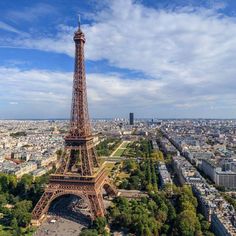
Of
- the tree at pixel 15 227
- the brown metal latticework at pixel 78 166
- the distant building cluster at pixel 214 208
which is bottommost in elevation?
the tree at pixel 15 227

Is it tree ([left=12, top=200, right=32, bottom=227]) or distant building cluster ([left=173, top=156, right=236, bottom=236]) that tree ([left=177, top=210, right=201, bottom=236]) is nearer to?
distant building cluster ([left=173, top=156, right=236, bottom=236])

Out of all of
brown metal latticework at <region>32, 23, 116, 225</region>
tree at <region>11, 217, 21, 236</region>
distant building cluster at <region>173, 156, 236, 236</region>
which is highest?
brown metal latticework at <region>32, 23, 116, 225</region>

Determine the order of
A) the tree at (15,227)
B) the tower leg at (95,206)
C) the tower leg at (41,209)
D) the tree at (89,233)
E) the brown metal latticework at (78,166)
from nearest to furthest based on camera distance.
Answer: the tree at (89,233) → the tree at (15,227) → the tower leg at (95,206) → the tower leg at (41,209) → the brown metal latticework at (78,166)

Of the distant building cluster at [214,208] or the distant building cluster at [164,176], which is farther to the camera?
the distant building cluster at [164,176]

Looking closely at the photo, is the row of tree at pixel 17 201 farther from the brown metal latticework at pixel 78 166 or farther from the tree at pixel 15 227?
the brown metal latticework at pixel 78 166

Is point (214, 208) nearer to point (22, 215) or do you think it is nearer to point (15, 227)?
point (22, 215)

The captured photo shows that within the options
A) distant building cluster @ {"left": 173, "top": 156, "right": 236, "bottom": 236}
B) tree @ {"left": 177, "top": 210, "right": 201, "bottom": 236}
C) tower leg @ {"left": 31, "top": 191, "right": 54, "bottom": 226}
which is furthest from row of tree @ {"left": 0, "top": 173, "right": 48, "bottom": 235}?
distant building cluster @ {"left": 173, "top": 156, "right": 236, "bottom": 236}

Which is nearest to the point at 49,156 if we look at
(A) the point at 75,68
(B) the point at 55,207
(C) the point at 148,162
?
(C) the point at 148,162

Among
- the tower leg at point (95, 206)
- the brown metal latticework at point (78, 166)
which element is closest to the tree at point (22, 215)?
the brown metal latticework at point (78, 166)

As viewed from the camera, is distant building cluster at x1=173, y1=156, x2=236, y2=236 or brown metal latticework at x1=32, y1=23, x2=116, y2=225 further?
brown metal latticework at x1=32, y1=23, x2=116, y2=225
